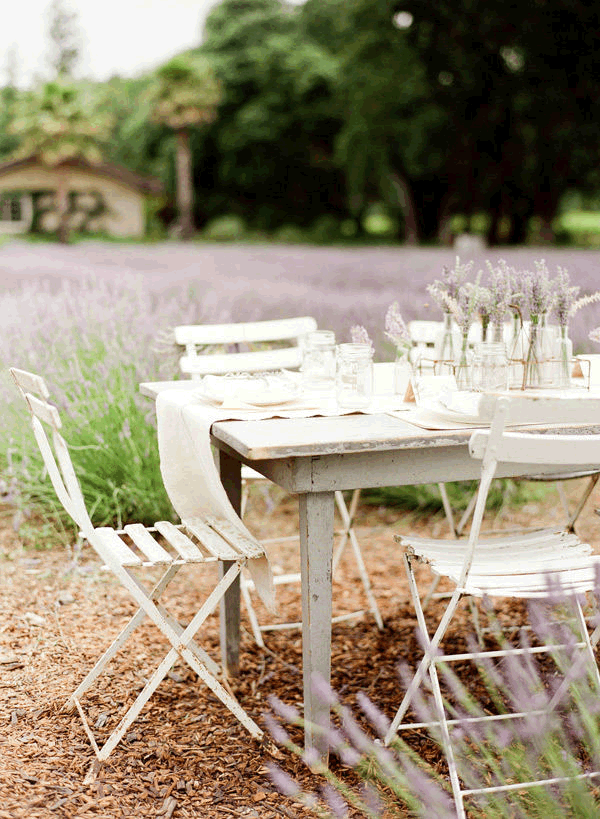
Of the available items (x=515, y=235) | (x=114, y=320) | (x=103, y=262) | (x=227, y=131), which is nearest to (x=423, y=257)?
(x=103, y=262)

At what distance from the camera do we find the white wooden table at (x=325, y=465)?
2594mm

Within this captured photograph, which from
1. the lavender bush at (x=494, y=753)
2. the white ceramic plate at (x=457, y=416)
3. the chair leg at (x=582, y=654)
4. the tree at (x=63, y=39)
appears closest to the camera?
the lavender bush at (x=494, y=753)

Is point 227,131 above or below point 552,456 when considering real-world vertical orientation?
above

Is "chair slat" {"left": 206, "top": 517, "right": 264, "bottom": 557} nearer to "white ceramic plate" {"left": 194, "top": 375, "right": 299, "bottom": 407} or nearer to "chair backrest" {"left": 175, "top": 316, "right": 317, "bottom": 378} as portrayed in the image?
"white ceramic plate" {"left": 194, "top": 375, "right": 299, "bottom": 407}

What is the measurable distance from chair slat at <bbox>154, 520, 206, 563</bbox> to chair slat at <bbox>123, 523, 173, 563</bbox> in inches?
1.6

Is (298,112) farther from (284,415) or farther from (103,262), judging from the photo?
(284,415)

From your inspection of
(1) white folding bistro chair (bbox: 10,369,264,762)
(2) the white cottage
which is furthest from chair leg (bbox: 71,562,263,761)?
(2) the white cottage

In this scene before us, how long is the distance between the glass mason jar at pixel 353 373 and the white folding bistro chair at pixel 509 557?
43 cm

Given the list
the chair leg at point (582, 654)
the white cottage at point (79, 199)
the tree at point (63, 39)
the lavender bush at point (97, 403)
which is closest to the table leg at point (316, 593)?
the chair leg at point (582, 654)

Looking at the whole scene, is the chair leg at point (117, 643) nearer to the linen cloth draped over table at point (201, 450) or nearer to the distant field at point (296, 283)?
the linen cloth draped over table at point (201, 450)

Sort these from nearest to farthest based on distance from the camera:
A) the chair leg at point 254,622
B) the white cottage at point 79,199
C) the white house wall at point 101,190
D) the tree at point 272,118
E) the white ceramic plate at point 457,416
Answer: the white ceramic plate at point 457,416 < the chair leg at point 254,622 < the tree at point 272,118 < the white cottage at point 79,199 < the white house wall at point 101,190

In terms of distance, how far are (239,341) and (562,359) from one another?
1.32 metres

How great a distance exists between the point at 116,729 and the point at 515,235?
1218 inches

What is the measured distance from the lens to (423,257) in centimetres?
1315
